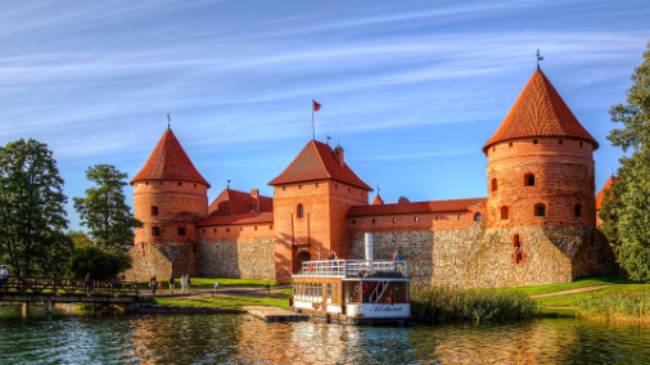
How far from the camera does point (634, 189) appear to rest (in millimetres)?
30016

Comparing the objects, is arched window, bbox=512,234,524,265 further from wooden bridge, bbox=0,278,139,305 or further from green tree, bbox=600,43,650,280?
wooden bridge, bbox=0,278,139,305

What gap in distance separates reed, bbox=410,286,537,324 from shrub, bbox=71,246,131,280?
2004cm

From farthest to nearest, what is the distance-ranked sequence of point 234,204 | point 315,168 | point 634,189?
point 234,204
point 315,168
point 634,189

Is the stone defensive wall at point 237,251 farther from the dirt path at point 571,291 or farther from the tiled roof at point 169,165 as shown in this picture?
the dirt path at point 571,291

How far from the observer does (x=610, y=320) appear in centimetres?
2578

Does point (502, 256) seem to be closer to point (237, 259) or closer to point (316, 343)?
point (316, 343)

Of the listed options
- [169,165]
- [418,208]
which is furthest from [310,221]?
[169,165]

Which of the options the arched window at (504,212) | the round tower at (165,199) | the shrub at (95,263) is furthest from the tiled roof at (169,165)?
the arched window at (504,212)

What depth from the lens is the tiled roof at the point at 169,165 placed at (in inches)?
1949

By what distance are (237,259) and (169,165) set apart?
352 inches

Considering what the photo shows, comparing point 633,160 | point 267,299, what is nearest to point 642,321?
point 633,160

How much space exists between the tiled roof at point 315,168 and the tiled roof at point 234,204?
11.9 m

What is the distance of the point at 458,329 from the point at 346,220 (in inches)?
831

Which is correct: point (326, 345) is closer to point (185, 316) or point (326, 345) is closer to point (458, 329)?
point (458, 329)
